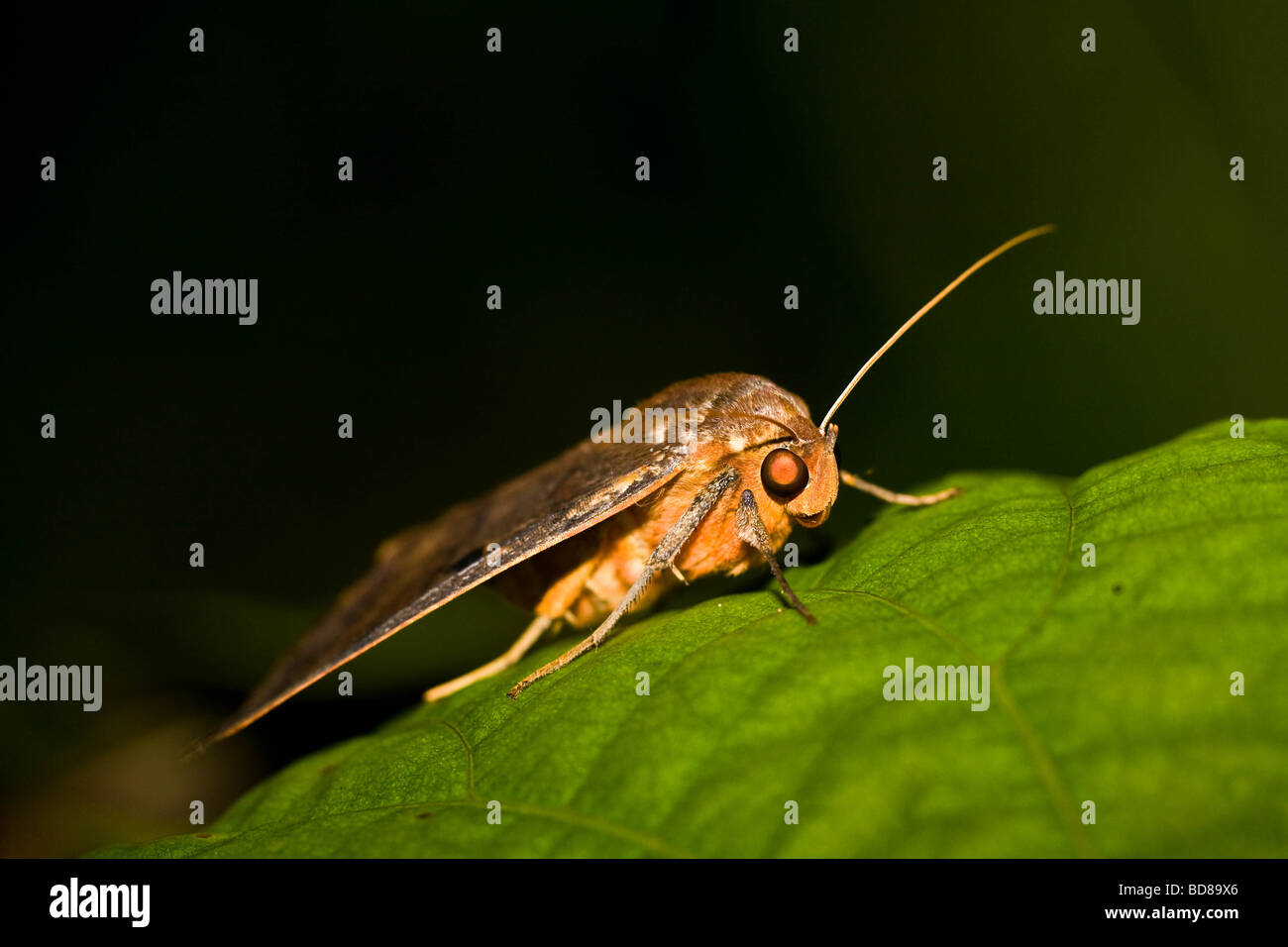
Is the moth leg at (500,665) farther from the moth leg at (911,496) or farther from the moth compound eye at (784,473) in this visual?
the moth leg at (911,496)

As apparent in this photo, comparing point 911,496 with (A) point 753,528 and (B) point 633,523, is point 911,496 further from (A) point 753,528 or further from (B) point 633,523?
(B) point 633,523

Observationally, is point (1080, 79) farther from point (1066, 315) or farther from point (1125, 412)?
point (1125, 412)

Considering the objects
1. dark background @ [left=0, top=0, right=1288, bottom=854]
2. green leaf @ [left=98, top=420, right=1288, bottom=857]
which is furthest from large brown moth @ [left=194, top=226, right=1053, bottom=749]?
dark background @ [left=0, top=0, right=1288, bottom=854]

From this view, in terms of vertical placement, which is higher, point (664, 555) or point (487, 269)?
point (487, 269)

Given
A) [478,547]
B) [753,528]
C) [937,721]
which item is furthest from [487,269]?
[937,721]

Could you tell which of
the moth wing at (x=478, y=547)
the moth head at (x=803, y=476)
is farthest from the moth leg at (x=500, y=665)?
the moth head at (x=803, y=476)
